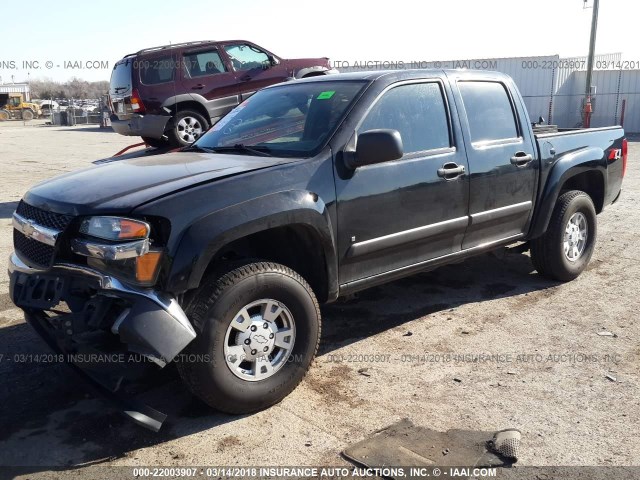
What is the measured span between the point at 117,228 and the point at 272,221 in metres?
0.82

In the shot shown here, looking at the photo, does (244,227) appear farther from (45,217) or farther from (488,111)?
(488,111)

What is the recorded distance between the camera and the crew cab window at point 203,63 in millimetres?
10602

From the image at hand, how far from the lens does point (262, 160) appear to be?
12.5 feet

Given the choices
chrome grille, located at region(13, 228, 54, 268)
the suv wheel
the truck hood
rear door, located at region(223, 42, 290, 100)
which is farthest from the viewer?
rear door, located at region(223, 42, 290, 100)

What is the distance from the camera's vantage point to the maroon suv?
1037 cm

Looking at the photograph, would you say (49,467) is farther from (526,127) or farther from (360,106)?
(526,127)

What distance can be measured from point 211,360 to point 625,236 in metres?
5.98

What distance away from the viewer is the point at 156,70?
10.5 meters

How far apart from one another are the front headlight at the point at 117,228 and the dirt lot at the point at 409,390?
1068 millimetres

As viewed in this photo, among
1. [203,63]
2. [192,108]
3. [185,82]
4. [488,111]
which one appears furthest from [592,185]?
[203,63]

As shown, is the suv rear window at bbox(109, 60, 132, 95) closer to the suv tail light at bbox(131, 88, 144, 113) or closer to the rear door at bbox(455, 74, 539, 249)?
the suv tail light at bbox(131, 88, 144, 113)

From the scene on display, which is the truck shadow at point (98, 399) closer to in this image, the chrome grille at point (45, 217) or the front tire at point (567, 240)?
the front tire at point (567, 240)

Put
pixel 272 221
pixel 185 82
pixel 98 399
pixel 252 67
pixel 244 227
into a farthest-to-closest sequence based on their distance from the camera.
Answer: pixel 252 67 → pixel 185 82 → pixel 98 399 → pixel 272 221 → pixel 244 227

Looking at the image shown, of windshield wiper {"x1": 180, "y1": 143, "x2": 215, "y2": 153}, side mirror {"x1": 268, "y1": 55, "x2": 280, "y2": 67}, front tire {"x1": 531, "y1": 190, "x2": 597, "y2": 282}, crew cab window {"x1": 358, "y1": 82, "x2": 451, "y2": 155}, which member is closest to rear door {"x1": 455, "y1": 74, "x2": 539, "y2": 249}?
crew cab window {"x1": 358, "y1": 82, "x2": 451, "y2": 155}
